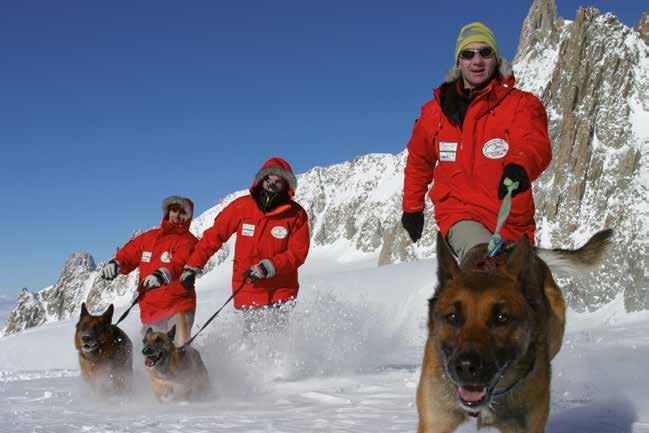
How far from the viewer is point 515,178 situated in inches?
152

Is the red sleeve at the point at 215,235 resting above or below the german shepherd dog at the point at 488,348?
above

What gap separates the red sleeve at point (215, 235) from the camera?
783 cm

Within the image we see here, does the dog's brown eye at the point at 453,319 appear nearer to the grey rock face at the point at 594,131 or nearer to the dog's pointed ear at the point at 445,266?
the dog's pointed ear at the point at 445,266

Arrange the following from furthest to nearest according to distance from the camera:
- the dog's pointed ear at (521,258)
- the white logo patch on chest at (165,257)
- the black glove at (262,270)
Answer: the white logo patch on chest at (165,257) → the black glove at (262,270) → the dog's pointed ear at (521,258)

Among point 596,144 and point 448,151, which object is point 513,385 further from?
point 596,144

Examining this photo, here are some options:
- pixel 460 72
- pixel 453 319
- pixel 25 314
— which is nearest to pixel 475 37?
pixel 460 72

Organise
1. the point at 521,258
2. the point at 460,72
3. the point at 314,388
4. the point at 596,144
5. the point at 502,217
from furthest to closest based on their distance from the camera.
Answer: the point at 596,144 → the point at 314,388 → the point at 460,72 → the point at 502,217 → the point at 521,258

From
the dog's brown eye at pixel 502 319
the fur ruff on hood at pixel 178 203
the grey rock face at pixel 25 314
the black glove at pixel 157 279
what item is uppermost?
the fur ruff on hood at pixel 178 203

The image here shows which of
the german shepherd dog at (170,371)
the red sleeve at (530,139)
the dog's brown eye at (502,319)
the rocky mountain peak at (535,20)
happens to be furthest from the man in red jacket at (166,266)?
the rocky mountain peak at (535,20)

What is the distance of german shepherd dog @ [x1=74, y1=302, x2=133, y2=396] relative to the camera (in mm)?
6855

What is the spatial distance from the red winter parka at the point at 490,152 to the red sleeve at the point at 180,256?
473 cm

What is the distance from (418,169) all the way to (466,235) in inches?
38.2

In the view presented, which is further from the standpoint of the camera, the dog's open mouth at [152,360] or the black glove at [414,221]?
the dog's open mouth at [152,360]

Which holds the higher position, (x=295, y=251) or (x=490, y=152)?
(x=490, y=152)
